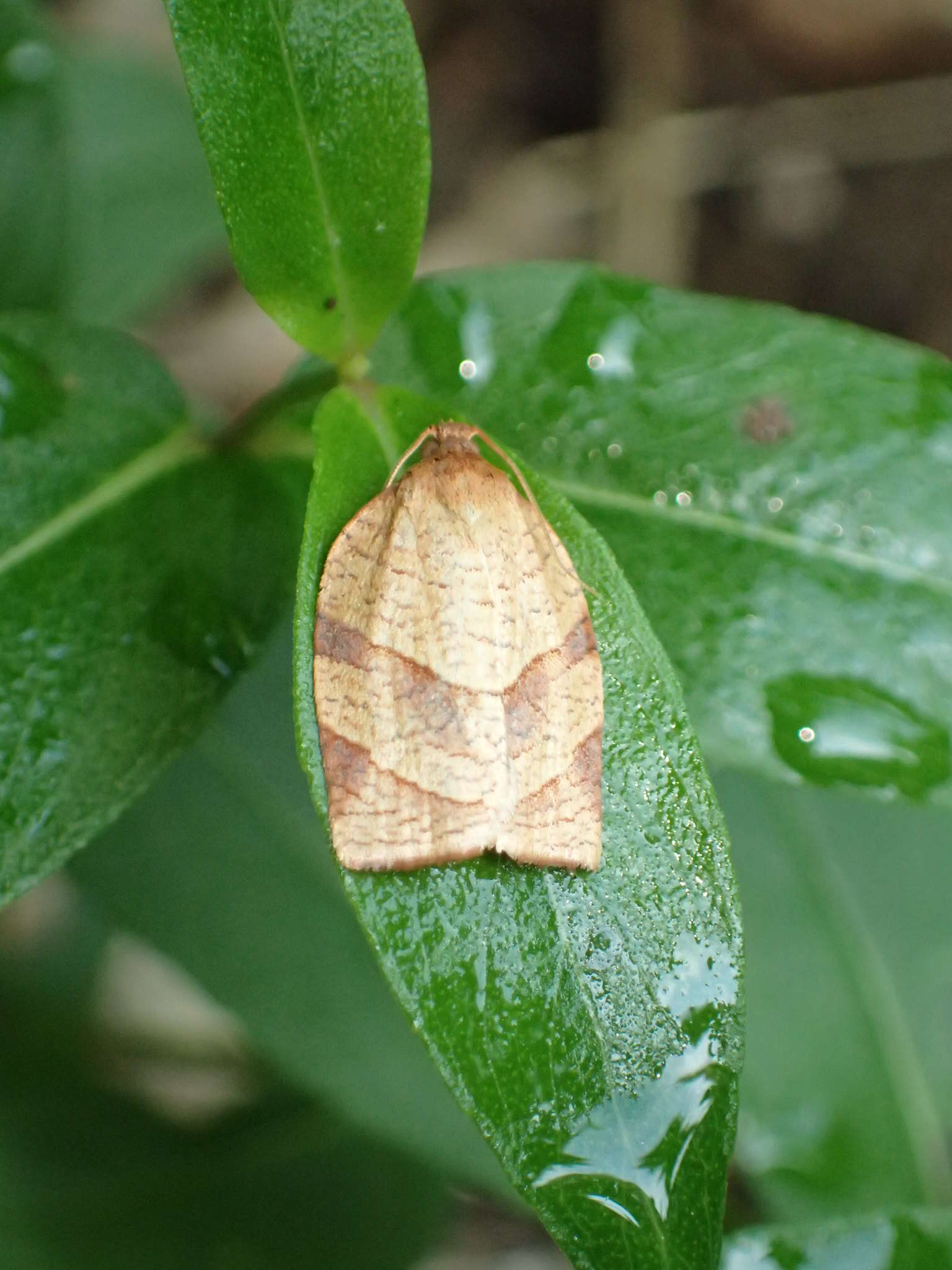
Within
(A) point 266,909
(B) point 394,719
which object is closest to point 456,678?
(B) point 394,719

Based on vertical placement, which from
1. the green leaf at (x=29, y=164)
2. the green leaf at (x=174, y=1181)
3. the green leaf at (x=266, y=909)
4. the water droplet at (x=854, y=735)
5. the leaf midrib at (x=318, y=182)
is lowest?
the green leaf at (x=174, y=1181)

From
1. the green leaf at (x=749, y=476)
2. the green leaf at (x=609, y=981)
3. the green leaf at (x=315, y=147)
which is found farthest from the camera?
the green leaf at (x=749, y=476)

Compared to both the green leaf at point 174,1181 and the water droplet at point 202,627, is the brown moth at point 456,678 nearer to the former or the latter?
the water droplet at point 202,627

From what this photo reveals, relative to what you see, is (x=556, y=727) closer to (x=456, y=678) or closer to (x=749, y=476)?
(x=456, y=678)

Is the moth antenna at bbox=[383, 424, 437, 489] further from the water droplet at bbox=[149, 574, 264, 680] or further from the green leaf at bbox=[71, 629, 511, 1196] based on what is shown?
the green leaf at bbox=[71, 629, 511, 1196]

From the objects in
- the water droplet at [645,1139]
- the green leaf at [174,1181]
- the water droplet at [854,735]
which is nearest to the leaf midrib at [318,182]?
the water droplet at [854,735]

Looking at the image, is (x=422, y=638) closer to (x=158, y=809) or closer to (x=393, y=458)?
(x=393, y=458)

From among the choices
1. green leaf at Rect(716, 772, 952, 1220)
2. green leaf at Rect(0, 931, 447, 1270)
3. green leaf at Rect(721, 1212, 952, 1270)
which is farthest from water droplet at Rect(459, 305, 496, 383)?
green leaf at Rect(0, 931, 447, 1270)
